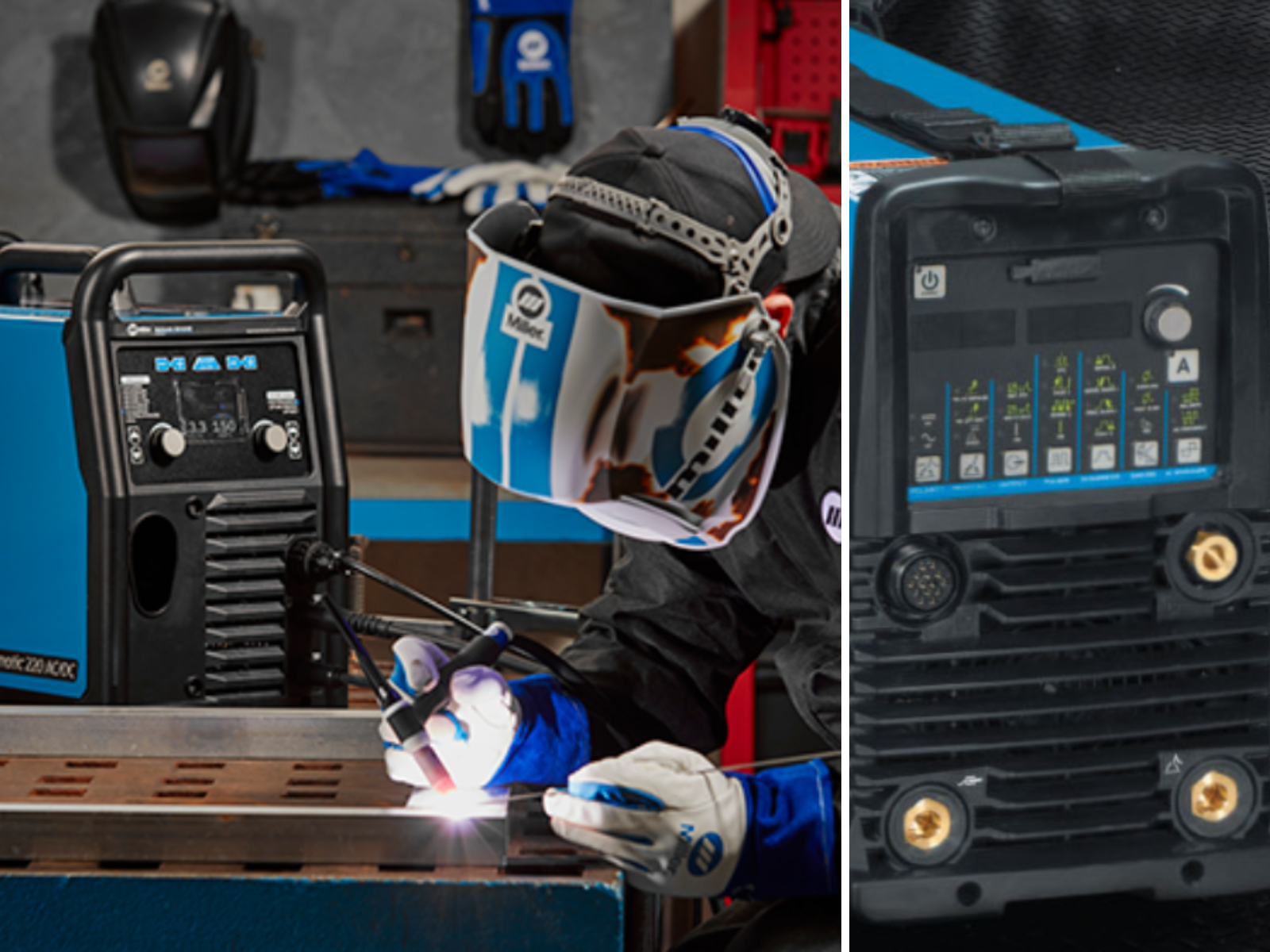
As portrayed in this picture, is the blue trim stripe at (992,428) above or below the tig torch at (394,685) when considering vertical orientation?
above

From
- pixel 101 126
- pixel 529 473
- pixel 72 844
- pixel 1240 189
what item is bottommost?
pixel 72 844

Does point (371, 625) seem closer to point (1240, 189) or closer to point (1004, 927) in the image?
point (1004, 927)

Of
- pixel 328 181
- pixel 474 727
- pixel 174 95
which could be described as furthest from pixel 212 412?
pixel 174 95

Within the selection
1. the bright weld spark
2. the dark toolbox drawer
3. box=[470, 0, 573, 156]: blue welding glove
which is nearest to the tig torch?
the bright weld spark

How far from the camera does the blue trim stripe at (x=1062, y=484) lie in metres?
0.53

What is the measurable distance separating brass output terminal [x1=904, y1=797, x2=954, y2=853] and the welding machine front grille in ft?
0.03

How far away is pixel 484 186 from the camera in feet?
11.1

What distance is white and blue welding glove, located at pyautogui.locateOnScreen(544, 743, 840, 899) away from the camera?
1.08 m

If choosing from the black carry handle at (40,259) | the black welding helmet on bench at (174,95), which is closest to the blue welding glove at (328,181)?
the black welding helmet on bench at (174,95)

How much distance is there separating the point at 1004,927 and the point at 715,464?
74cm

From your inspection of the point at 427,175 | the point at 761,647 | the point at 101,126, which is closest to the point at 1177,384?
the point at 761,647

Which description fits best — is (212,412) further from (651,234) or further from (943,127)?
(943,127)

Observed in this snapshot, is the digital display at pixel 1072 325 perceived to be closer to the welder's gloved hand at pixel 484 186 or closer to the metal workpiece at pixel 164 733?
the metal workpiece at pixel 164 733

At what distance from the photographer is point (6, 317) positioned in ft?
4.66
